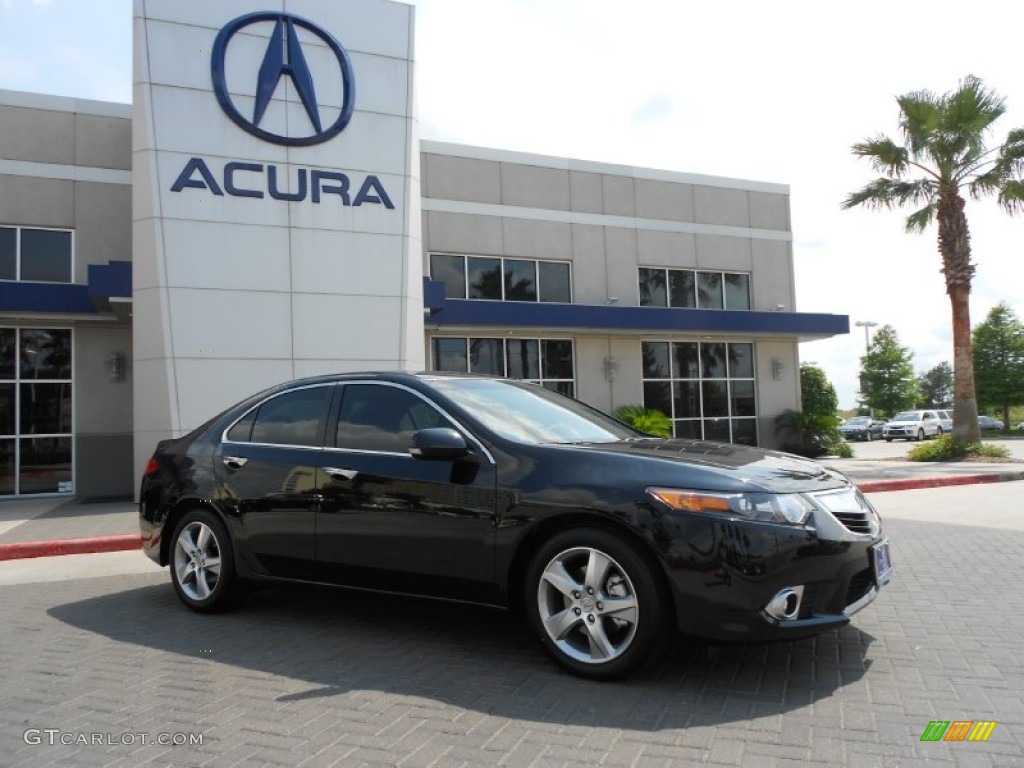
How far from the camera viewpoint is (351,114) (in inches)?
536

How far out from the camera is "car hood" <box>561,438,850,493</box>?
3.79m

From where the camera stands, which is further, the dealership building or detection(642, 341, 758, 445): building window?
detection(642, 341, 758, 445): building window

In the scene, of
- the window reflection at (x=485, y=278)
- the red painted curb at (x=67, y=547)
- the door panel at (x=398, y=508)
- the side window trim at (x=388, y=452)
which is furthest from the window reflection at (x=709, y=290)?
the door panel at (x=398, y=508)

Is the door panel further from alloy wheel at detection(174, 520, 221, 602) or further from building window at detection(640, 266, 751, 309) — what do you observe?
building window at detection(640, 266, 751, 309)

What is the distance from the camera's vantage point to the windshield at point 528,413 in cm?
449

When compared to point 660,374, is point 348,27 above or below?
above

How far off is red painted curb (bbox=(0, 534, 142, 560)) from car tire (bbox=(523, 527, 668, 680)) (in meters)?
6.45

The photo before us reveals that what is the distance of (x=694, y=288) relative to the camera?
20.8 metres

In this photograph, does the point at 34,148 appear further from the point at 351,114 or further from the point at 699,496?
the point at 699,496

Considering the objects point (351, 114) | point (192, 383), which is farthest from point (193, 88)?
point (192, 383)

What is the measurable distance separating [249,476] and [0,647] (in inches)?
68.2

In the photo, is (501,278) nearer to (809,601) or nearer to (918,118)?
(918,118)

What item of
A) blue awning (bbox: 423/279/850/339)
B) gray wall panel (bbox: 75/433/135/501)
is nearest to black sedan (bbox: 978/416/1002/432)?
blue awning (bbox: 423/279/850/339)

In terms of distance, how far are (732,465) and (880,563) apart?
912mm
